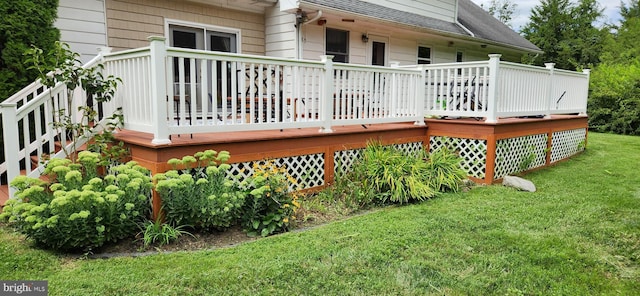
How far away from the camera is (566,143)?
9219 millimetres

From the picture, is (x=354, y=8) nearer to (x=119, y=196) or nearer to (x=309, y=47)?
(x=309, y=47)

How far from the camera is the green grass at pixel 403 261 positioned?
3.15 meters

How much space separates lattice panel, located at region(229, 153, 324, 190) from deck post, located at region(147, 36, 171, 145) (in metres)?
1.16

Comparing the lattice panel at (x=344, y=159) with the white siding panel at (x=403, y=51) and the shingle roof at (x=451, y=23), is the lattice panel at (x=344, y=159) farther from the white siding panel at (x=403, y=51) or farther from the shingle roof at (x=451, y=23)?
the white siding panel at (x=403, y=51)

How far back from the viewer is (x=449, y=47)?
41.3ft

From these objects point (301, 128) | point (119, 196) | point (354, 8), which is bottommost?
point (119, 196)

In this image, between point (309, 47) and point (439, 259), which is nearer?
point (439, 259)

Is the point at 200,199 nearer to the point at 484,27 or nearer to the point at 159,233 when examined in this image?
the point at 159,233

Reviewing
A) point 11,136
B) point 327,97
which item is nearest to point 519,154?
point 327,97

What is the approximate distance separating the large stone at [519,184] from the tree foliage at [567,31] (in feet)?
74.5

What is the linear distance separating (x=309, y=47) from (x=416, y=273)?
5995 millimetres

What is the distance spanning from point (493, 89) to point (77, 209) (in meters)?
5.94

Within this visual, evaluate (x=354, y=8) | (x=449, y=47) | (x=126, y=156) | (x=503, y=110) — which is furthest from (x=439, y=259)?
(x=449, y=47)

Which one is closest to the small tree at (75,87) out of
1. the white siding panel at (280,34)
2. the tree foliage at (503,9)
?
the white siding panel at (280,34)
